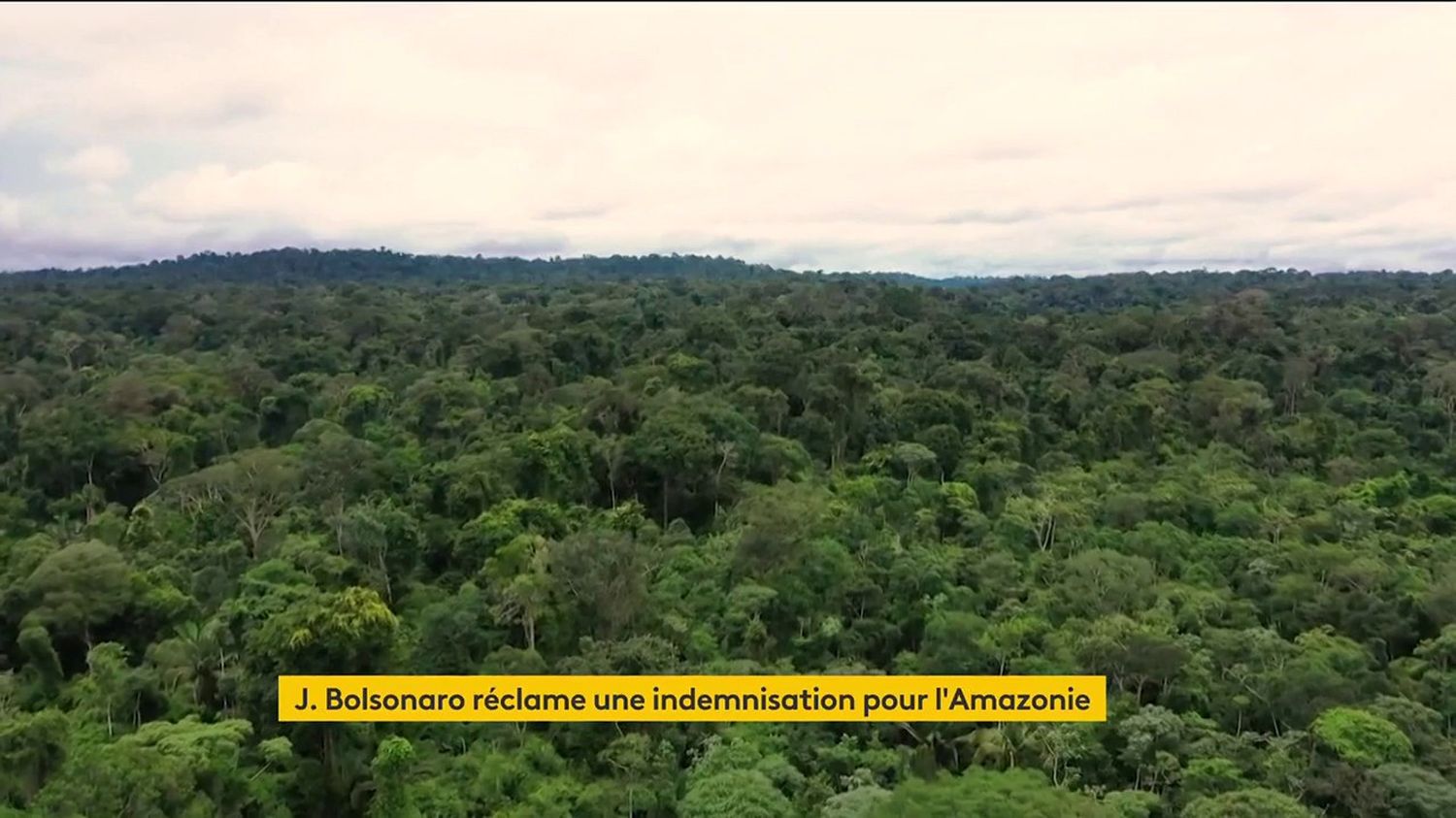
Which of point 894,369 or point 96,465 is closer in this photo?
point 96,465

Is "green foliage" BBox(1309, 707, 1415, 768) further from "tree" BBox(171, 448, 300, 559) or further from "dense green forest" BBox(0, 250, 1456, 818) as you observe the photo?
"tree" BBox(171, 448, 300, 559)

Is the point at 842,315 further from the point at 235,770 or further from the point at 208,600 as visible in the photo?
the point at 235,770

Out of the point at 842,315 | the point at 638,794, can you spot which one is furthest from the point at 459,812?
the point at 842,315

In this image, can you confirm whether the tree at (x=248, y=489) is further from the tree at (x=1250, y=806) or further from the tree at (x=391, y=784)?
→ the tree at (x=1250, y=806)

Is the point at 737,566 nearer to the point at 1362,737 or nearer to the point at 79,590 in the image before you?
the point at 1362,737

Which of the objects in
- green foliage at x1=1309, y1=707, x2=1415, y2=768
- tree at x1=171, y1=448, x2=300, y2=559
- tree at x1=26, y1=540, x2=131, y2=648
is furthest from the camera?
tree at x1=171, y1=448, x2=300, y2=559
